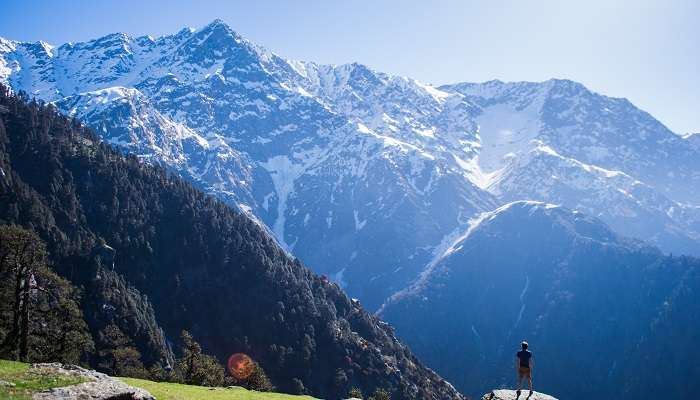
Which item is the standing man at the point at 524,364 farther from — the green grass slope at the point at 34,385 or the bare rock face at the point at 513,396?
the green grass slope at the point at 34,385

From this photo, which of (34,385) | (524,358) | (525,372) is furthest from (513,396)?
(34,385)

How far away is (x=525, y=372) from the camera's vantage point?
46.0 metres

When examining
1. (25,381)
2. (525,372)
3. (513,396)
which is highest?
(525,372)

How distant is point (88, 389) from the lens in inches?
1515

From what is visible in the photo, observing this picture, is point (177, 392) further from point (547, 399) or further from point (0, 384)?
point (547, 399)

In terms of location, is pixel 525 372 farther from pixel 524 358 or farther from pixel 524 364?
pixel 524 358

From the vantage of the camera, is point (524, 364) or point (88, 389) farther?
point (524, 364)

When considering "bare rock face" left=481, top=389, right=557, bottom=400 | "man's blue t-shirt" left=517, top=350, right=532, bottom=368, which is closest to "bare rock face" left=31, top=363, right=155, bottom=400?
"bare rock face" left=481, top=389, right=557, bottom=400

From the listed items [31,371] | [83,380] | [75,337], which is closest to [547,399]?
[83,380]

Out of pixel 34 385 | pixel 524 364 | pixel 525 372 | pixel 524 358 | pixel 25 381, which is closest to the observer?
pixel 34 385

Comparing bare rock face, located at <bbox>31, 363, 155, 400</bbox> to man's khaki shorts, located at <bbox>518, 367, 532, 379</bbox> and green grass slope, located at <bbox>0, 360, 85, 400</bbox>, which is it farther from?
man's khaki shorts, located at <bbox>518, 367, 532, 379</bbox>

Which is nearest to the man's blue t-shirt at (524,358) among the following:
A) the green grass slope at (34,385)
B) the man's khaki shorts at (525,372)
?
the man's khaki shorts at (525,372)

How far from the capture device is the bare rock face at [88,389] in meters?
36.8

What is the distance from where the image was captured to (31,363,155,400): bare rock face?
36.8m
